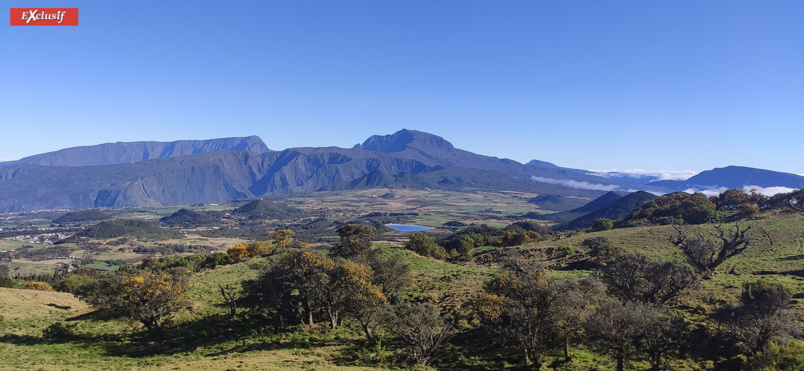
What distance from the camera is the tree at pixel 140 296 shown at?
35.1 meters

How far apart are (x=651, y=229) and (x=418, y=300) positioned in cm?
7280

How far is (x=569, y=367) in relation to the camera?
99.7 ft

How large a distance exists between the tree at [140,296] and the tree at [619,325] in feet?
127

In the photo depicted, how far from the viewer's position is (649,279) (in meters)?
39.2

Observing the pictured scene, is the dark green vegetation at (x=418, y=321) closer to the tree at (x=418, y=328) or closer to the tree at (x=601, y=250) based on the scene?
the tree at (x=418, y=328)

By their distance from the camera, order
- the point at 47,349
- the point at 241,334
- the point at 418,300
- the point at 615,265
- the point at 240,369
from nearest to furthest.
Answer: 1. the point at 240,369
2. the point at 47,349
3. the point at 241,334
4. the point at 615,265
5. the point at 418,300

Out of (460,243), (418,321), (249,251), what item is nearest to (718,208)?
(460,243)

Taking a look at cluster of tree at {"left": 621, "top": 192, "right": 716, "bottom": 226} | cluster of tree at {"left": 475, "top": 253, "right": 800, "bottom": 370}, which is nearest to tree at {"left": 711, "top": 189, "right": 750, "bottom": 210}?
cluster of tree at {"left": 621, "top": 192, "right": 716, "bottom": 226}

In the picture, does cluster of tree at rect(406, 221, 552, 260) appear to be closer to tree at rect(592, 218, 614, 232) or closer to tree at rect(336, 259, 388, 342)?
tree at rect(592, 218, 614, 232)

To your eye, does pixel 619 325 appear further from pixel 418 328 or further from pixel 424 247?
pixel 424 247

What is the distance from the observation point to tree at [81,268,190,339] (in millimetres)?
35125

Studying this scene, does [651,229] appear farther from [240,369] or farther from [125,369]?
[125,369]

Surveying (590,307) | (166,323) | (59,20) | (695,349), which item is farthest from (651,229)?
(59,20)

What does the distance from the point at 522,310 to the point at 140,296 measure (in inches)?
1400
